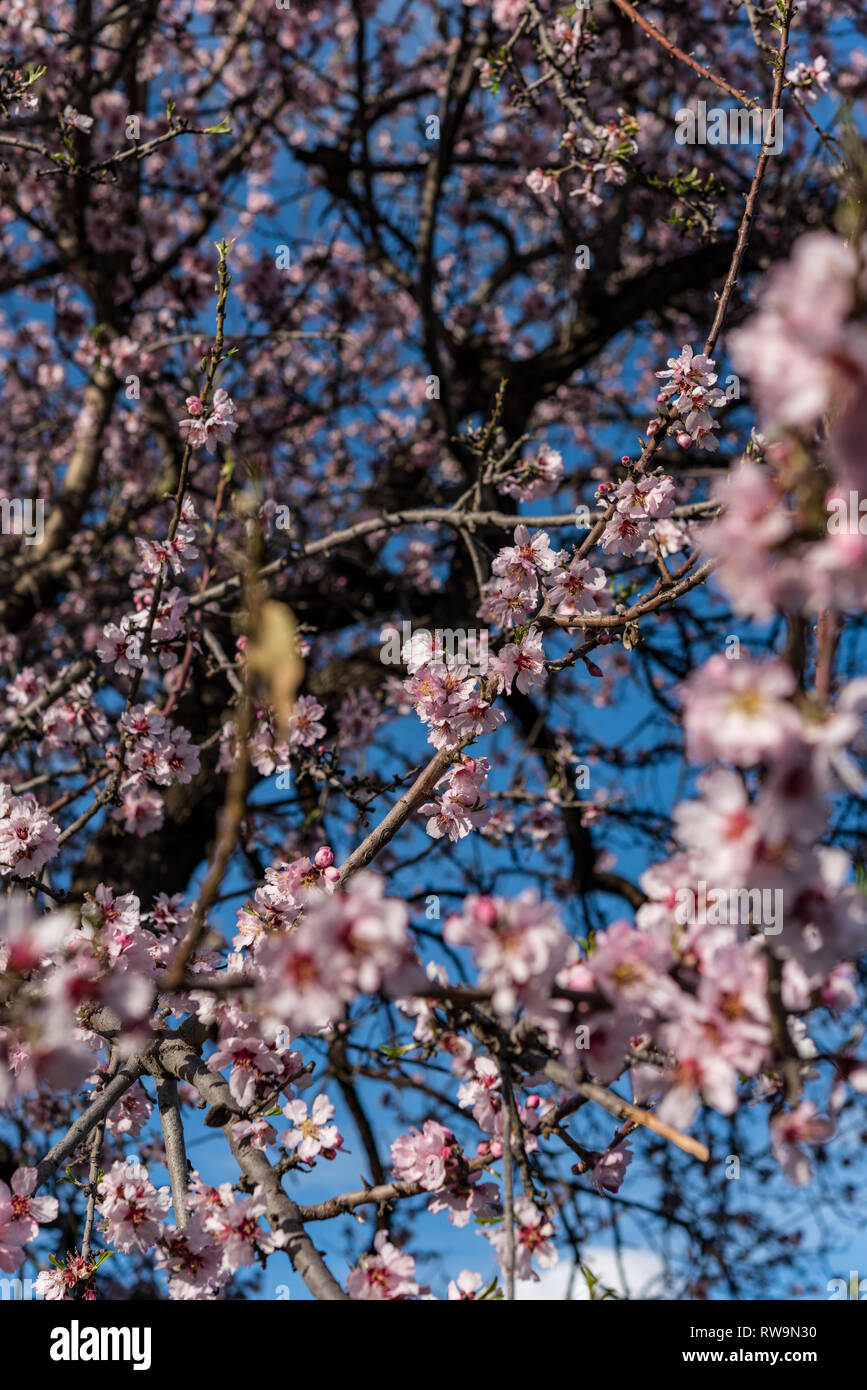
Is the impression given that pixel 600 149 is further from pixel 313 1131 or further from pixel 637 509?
pixel 313 1131

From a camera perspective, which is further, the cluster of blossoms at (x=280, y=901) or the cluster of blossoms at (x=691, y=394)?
the cluster of blossoms at (x=691, y=394)

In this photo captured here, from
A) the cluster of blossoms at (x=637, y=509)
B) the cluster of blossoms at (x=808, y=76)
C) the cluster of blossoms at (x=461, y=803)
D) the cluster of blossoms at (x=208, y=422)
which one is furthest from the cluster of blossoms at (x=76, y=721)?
the cluster of blossoms at (x=808, y=76)

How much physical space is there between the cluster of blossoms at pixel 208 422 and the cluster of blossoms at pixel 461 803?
1.38 m

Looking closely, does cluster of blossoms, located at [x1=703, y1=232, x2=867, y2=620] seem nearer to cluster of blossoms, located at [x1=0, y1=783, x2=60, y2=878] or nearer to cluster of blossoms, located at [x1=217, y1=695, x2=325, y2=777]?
cluster of blossoms, located at [x1=0, y1=783, x2=60, y2=878]

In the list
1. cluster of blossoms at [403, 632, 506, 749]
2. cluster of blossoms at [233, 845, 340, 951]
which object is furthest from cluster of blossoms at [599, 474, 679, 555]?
cluster of blossoms at [233, 845, 340, 951]

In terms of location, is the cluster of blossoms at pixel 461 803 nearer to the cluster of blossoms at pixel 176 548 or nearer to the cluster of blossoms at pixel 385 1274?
the cluster of blossoms at pixel 385 1274

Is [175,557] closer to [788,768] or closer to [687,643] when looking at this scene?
[788,768]

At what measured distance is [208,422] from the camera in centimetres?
284

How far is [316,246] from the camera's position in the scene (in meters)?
6.63

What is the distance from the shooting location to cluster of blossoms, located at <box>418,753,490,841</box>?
220cm

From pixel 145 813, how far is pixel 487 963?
256cm

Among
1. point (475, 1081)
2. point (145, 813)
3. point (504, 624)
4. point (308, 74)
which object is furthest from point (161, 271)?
point (475, 1081)

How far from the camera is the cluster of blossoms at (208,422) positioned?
2.81 meters

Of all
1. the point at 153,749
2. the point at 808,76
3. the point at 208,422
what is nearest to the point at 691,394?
the point at 208,422
